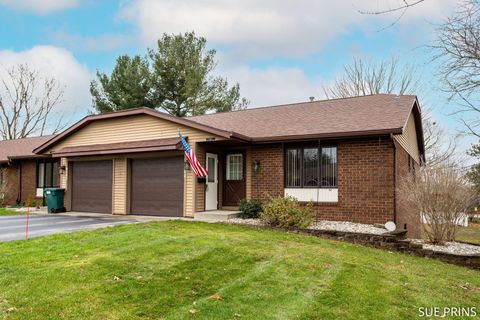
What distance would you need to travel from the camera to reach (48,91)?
130 feet

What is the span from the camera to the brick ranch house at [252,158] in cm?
1171

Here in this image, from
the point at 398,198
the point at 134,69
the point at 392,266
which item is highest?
the point at 134,69

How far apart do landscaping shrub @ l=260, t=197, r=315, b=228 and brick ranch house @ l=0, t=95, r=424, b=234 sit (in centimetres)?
137

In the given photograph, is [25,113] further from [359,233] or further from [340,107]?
[359,233]

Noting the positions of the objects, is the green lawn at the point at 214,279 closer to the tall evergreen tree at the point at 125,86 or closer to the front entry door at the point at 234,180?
the front entry door at the point at 234,180

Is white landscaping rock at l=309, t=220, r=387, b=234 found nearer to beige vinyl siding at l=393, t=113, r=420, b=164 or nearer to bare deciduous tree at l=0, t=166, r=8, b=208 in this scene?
beige vinyl siding at l=393, t=113, r=420, b=164

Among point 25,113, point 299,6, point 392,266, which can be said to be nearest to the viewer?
point 299,6

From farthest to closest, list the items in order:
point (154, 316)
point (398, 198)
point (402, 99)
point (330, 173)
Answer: point (402, 99) < point (330, 173) < point (398, 198) < point (154, 316)

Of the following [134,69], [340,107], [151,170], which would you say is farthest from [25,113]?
[340,107]

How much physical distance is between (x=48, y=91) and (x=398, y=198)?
3781cm

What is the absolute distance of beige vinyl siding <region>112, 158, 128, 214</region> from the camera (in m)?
15.3

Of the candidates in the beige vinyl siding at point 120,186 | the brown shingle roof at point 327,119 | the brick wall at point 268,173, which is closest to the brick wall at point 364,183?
the brown shingle roof at point 327,119

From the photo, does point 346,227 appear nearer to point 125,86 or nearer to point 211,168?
point 211,168

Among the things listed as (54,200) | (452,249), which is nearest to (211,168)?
(54,200)
